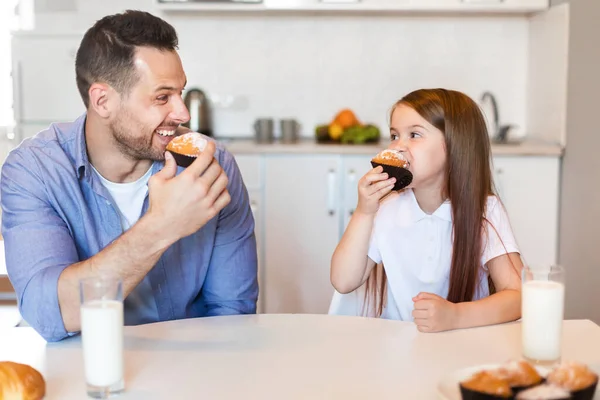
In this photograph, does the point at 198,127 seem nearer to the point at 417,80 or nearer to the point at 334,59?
the point at 334,59

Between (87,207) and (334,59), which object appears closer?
(87,207)

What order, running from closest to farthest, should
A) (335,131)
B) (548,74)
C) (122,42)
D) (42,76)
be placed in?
(122,42) < (548,74) < (335,131) < (42,76)

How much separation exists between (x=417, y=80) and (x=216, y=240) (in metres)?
2.53

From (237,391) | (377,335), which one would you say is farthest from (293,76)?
(237,391)

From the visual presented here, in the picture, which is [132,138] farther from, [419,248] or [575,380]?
[575,380]

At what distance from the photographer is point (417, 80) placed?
4.19 metres

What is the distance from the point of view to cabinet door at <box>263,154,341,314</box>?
3707mm

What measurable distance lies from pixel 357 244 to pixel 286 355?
58 cm

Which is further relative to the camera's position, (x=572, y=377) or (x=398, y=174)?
(x=398, y=174)

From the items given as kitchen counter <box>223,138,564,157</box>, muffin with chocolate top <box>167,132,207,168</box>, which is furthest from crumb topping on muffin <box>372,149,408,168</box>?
kitchen counter <box>223,138,564,157</box>

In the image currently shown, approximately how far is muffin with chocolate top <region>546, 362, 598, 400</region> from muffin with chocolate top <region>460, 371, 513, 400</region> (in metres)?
0.07

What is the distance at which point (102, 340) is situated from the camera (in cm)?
118

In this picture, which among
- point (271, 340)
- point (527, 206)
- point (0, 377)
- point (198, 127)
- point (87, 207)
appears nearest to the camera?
point (0, 377)

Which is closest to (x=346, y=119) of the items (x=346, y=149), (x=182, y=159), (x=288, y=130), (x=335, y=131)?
(x=335, y=131)
